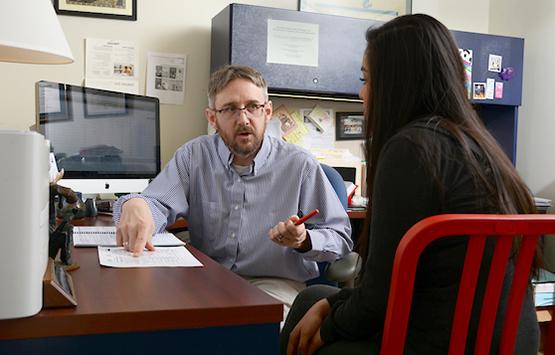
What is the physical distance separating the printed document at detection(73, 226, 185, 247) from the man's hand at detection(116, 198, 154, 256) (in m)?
0.04

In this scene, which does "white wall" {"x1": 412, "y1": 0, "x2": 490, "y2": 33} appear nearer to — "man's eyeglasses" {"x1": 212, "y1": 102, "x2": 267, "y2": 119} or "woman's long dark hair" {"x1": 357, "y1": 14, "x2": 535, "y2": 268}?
"man's eyeglasses" {"x1": 212, "y1": 102, "x2": 267, "y2": 119}

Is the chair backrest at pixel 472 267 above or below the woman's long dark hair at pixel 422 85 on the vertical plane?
below

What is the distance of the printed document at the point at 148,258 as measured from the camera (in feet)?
3.73

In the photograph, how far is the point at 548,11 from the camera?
119 inches

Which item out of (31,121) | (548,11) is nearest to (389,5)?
(548,11)

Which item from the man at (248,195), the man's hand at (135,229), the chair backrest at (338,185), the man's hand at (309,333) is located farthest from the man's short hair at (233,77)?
the man's hand at (309,333)

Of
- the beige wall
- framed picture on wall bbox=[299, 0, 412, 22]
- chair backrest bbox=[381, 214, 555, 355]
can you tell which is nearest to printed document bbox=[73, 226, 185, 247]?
chair backrest bbox=[381, 214, 555, 355]

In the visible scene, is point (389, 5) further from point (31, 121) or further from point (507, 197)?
point (507, 197)

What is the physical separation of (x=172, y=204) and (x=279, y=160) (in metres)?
0.34

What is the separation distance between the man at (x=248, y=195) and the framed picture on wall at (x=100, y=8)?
96 cm

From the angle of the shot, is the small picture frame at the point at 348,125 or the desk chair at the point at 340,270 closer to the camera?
the desk chair at the point at 340,270

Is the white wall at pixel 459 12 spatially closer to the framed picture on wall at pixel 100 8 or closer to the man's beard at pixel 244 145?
the framed picture on wall at pixel 100 8

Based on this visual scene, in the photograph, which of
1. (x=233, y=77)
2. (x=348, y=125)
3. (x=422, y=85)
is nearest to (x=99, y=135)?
→ (x=233, y=77)

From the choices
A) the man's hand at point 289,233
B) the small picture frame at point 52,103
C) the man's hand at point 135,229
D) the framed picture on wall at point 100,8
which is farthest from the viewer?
the framed picture on wall at point 100,8
